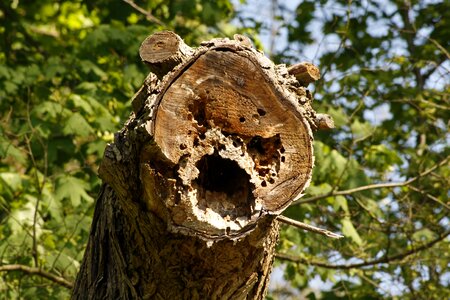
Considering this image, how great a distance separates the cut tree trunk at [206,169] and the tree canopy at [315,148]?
2.44 metres

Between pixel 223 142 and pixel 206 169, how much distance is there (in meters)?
0.10

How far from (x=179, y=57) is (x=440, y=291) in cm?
390

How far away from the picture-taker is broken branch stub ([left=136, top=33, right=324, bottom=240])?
256 cm

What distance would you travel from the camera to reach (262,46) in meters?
7.04

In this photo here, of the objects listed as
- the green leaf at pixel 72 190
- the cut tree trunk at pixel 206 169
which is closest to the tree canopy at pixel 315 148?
the green leaf at pixel 72 190

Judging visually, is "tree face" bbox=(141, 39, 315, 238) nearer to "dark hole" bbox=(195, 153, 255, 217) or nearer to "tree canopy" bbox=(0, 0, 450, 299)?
"dark hole" bbox=(195, 153, 255, 217)

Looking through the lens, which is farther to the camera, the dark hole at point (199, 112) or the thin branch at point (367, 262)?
the thin branch at point (367, 262)

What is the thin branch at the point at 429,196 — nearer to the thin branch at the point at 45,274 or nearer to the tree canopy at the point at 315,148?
the tree canopy at the point at 315,148

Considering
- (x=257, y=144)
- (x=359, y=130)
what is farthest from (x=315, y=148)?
(x=257, y=144)

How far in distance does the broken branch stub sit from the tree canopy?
255 cm

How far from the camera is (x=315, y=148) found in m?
5.95

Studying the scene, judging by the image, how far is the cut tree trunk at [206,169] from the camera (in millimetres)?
2561

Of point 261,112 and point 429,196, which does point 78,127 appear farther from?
point 261,112

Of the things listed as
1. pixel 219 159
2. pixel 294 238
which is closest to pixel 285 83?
pixel 219 159
